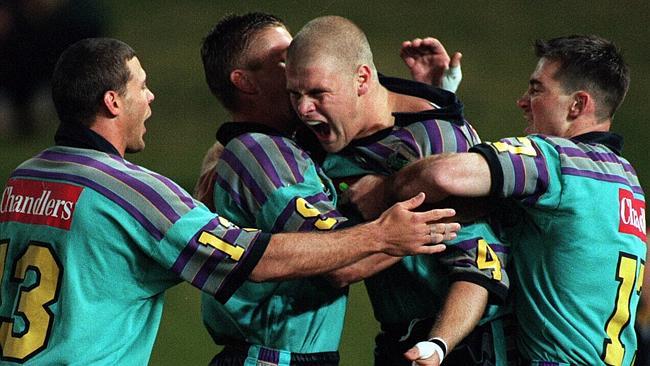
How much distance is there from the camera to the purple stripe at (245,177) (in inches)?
114

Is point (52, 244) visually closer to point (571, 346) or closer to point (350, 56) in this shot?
point (350, 56)

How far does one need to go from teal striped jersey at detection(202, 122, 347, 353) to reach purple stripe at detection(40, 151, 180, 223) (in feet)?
0.93

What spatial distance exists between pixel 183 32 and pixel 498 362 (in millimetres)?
4042

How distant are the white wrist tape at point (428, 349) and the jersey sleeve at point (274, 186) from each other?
1.21 feet

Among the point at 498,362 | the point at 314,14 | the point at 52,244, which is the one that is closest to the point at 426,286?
the point at 498,362

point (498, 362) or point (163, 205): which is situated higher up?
point (163, 205)

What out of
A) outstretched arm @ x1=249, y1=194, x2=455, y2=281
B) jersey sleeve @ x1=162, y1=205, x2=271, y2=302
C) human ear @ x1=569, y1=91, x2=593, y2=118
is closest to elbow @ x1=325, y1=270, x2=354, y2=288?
outstretched arm @ x1=249, y1=194, x2=455, y2=281

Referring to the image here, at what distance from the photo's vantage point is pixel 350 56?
3.00 m

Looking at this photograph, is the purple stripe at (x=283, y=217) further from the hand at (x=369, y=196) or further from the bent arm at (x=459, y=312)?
the bent arm at (x=459, y=312)

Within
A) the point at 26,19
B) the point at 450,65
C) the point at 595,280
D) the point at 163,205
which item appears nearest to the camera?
the point at 163,205

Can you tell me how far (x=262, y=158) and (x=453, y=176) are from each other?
50 cm

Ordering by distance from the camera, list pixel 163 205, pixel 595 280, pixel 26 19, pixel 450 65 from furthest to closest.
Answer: pixel 26 19, pixel 450 65, pixel 595 280, pixel 163 205

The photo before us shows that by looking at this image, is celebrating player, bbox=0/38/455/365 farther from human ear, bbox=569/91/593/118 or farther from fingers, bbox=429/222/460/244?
human ear, bbox=569/91/593/118

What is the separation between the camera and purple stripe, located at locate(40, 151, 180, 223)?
2.70 m
